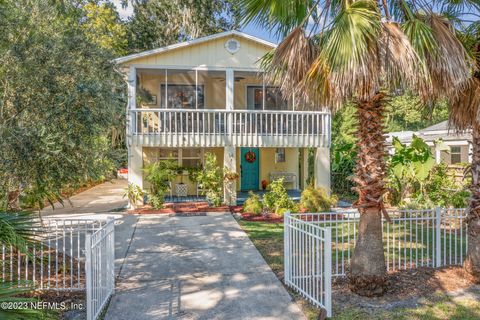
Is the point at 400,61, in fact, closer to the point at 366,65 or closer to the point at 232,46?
the point at 366,65

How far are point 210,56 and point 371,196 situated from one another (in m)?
10.00

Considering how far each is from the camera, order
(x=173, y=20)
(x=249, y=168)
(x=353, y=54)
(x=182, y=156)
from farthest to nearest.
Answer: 1. (x=173, y=20)
2. (x=249, y=168)
3. (x=182, y=156)
4. (x=353, y=54)

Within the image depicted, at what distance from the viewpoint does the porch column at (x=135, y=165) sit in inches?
520

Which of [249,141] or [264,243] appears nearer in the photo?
[264,243]

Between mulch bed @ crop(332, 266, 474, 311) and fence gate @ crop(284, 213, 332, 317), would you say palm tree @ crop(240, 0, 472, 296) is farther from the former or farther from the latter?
fence gate @ crop(284, 213, 332, 317)

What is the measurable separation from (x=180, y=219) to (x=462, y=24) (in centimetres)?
899

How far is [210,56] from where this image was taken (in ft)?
45.4

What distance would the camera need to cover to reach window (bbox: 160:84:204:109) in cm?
1600

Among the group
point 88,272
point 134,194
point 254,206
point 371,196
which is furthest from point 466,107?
point 134,194

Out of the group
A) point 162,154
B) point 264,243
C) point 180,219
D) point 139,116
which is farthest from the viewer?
point 162,154

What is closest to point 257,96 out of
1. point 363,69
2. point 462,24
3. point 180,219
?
point 180,219

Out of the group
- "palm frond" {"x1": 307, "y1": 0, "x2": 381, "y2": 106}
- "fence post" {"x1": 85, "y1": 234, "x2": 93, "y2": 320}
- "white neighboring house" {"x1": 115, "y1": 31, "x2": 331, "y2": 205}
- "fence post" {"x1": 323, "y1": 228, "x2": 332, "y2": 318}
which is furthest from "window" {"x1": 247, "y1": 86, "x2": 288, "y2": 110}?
"fence post" {"x1": 85, "y1": 234, "x2": 93, "y2": 320}

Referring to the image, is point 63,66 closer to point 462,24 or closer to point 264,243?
point 264,243

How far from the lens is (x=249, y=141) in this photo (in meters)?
13.8
